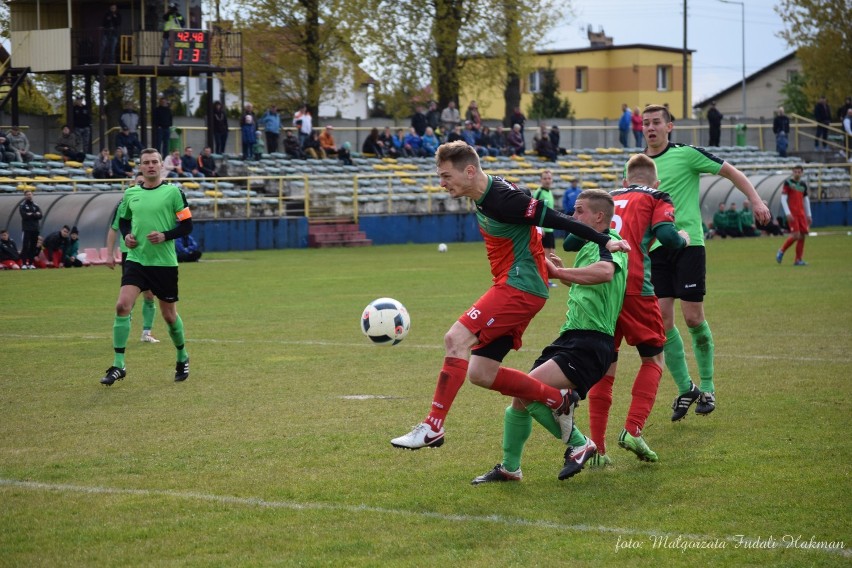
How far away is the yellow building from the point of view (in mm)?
80688

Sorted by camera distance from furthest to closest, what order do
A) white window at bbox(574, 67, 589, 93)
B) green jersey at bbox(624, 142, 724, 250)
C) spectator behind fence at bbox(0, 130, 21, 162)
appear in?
white window at bbox(574, 67, 589, 93) → spectator behind fence at bbox(0, 130, 21, 162) → green jersey at bbox(624, 142, 724, 250)

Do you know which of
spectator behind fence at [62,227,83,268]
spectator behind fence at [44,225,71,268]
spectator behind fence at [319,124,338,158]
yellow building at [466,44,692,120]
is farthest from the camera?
yellow building at [466,44,692,120]

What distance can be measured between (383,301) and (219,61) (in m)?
31.5

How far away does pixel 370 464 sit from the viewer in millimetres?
6863

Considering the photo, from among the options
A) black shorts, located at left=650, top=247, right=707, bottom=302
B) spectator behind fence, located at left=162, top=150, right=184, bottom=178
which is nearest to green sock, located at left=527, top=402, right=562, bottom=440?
black shorts, located at left=650, top=247, right=707, bottom=302

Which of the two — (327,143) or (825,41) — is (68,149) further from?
(825,41)

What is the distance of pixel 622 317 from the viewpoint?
23.4ft

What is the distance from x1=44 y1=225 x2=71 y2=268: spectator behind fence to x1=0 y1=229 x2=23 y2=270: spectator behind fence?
78 cm

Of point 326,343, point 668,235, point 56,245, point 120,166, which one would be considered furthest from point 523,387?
point 120,166

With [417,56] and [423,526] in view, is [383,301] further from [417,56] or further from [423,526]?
[417,56]

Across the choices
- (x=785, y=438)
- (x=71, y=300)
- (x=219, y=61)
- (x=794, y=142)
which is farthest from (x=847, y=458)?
(x=794, y=142)

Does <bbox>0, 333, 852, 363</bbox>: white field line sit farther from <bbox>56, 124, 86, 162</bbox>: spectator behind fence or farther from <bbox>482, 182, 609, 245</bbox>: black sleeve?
<bbox>56, 124, 86, 162</bbox>: spectator behind fence

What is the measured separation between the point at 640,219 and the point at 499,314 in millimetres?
1544

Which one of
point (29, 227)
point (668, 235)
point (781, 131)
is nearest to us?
point (668, 235)
